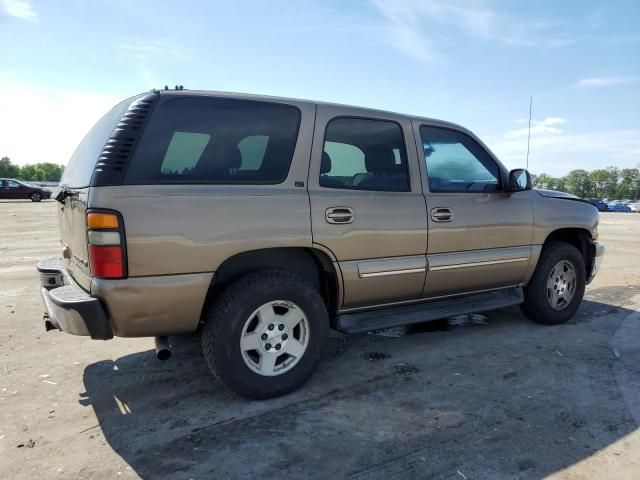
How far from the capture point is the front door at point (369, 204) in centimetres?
328

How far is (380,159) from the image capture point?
3.66m

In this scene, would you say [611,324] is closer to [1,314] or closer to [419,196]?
[419,196]

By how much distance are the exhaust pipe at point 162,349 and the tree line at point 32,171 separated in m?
135

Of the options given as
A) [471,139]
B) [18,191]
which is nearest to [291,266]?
[471,139]

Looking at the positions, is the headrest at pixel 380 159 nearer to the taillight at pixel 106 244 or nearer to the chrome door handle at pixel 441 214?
the chrome door handle at pixel 441 214

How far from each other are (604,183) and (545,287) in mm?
141204

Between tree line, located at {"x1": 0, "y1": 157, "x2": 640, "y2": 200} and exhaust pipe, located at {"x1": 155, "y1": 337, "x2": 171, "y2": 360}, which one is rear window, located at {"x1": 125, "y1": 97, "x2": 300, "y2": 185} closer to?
exhaust pipe, located at {"x1": 155, "y1": 337, "x2": 171, "y2": 360}

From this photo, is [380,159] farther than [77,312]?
Yes

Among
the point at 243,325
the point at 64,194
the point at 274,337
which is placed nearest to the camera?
the point at 243,325

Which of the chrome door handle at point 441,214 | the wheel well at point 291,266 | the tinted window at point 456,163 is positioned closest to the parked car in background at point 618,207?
the tinted window at point 456,163

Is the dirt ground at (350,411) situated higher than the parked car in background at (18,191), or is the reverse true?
the parked car in background at (18,191)

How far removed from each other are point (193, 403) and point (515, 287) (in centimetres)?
316

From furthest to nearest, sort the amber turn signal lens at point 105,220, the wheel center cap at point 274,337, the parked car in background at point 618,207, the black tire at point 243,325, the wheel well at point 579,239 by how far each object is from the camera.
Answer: the parked car in background at point 618,207, the wheel well at point 579,239, the wheel center cap at point 274,337, the black tire at point 243,325, the amber turn signal lens at point 105,220

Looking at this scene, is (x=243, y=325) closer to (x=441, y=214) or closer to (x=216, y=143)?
(x=216, y=143)
